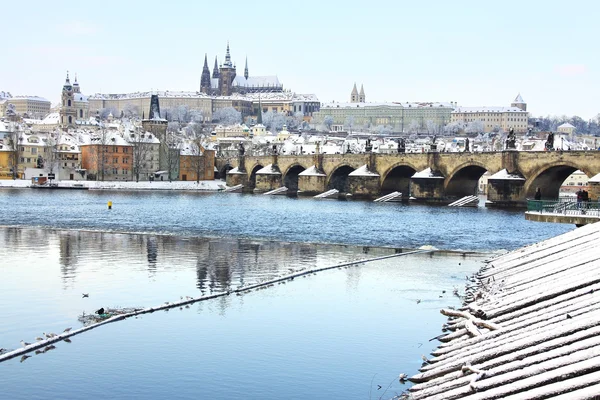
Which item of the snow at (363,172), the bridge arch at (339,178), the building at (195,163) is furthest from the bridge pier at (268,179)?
the building at (195,163)

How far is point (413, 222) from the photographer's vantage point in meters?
54.3

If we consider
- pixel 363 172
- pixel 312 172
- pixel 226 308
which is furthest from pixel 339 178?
pixel 226 308

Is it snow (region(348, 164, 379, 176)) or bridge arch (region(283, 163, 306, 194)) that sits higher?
snow (region(348, 164, 379, 176))

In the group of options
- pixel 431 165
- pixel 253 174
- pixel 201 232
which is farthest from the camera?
pixel 253 174

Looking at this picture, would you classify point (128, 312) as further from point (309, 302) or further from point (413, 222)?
point (413, 222)

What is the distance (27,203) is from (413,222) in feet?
104

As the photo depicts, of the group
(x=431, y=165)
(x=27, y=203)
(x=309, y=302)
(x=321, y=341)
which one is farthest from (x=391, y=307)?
(x=431, y=165)

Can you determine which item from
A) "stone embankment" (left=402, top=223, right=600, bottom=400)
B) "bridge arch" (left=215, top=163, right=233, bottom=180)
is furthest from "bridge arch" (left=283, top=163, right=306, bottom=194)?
"stone embankment" (left=402, top=223, right=600, bottom=400)

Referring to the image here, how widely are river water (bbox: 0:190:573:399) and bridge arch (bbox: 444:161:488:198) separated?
34.6 meters

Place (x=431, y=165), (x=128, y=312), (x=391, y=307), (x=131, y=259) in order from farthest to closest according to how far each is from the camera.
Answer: (x=431, y=165) < (x=131, y=259) < (x=391, y=307) < (x=128, y=312)

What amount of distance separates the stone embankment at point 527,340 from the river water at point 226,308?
3.11ft

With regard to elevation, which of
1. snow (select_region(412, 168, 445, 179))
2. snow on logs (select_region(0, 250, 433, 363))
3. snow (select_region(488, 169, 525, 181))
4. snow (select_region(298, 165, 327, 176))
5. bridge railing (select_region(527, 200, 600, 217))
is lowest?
snow on logs (select_region(0, 250, 433, 363))

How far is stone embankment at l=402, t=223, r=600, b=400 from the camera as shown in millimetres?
11633

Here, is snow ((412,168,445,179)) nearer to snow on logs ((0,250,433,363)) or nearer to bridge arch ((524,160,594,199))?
bridge arch ((524,160,594,199))
